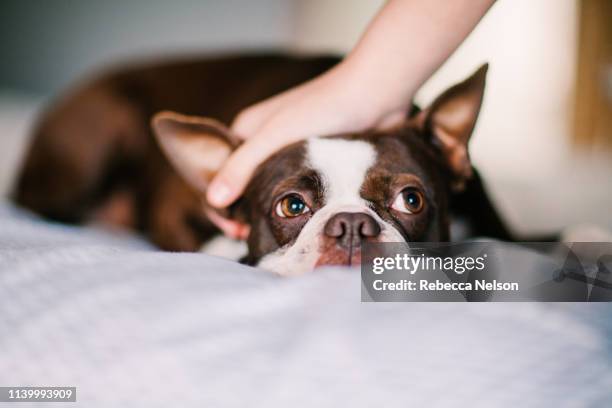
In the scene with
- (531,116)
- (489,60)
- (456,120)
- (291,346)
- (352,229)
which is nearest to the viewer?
(291,346)

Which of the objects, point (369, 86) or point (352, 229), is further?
point (369, 86)

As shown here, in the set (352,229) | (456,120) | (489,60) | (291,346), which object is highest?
(489,60)

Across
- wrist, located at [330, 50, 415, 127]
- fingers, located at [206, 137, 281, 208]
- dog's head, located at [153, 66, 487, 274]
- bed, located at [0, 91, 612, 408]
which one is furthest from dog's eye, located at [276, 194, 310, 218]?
bed, located at [0, 91, 612, 408]

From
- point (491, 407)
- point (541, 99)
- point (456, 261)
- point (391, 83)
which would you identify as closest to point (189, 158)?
point (391, 83)

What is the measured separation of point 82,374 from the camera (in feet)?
2.71

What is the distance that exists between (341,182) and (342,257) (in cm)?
28

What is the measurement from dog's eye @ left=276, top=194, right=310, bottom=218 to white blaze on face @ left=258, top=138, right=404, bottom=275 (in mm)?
70

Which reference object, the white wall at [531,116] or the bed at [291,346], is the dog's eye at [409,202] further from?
the bed at [291,346]

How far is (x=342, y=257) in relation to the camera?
3.81 feet

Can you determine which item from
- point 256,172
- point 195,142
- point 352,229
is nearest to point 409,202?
point 352,229

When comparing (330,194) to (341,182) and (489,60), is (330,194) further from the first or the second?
(489,60)

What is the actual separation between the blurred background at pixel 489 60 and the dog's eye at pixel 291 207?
556mm

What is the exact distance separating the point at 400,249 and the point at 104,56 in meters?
3.88

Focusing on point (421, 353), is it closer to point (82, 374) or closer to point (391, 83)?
point (82, 374)
